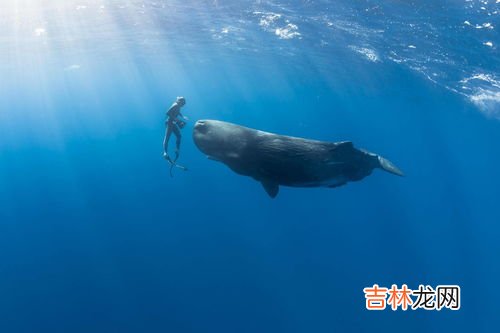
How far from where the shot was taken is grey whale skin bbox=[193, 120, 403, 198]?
15.3 feet

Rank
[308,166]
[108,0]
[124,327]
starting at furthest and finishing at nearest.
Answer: [124,327], [108,0], [308,166]

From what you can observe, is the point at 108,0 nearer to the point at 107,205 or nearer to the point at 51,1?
the point at 51,1

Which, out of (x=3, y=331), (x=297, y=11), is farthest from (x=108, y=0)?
(x=3, y=331)

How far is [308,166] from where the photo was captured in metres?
4.66

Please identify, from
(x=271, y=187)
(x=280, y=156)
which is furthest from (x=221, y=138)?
(x=271, y=187)

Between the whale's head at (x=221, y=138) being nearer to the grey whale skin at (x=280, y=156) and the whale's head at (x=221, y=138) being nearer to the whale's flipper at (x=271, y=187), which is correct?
the grey whale skin at (x=280, y=156)

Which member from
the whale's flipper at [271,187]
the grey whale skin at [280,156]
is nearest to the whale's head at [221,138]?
the grey whale skin at [280,156]

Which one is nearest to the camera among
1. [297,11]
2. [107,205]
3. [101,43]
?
[297,11]

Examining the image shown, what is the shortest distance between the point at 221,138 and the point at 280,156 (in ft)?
2.74

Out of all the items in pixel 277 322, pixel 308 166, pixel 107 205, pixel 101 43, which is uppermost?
pixel 308 166

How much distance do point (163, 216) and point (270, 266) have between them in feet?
50.2

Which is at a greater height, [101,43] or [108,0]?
[108,0]

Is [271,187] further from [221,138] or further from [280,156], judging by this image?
[221,138]

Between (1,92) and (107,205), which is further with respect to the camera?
(1,92)
